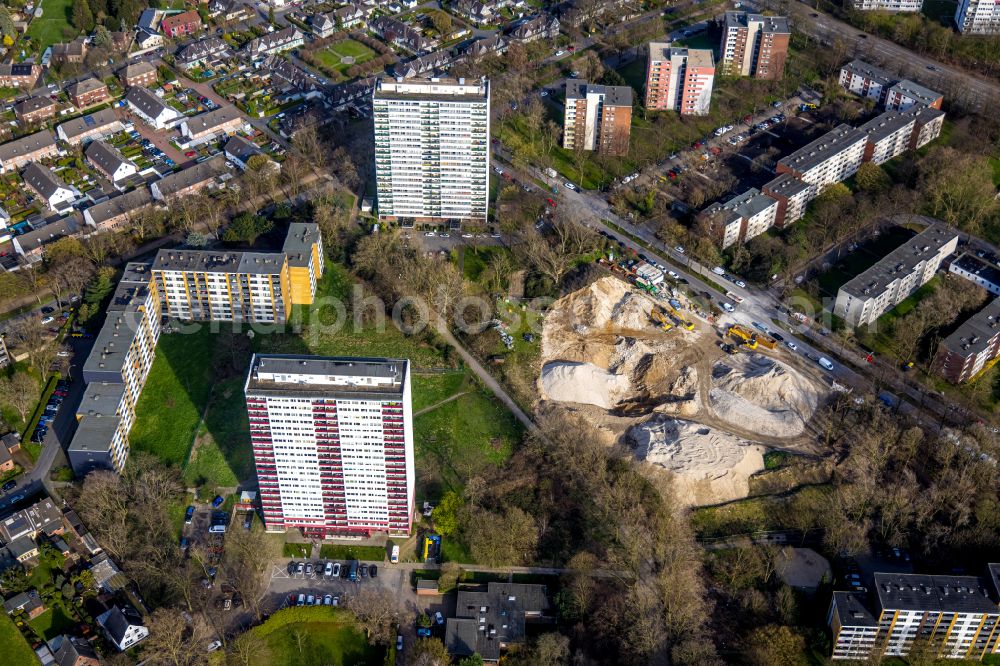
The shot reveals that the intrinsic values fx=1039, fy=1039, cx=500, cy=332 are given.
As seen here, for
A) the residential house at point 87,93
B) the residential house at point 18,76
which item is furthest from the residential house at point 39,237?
the residential house at point 18,76

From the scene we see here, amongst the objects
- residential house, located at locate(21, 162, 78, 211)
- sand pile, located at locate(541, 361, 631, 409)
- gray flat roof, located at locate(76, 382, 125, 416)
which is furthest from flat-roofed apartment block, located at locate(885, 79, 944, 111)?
residential house, located at locate(21, 162, 78, 211)

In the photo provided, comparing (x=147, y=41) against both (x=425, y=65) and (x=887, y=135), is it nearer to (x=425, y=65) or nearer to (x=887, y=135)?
(x=425, y=65)

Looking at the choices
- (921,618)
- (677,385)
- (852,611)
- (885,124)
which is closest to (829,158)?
(885,124)

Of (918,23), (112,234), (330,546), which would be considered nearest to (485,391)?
(330,546)

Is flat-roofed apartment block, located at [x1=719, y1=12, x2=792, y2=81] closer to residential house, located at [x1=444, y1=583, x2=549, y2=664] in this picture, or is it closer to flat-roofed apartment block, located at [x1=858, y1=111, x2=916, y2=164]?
flat-roofed apartment block, located at [x1=858, y1=111, x2=916, y2=164]

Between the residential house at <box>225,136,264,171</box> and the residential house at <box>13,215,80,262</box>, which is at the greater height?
the residential house at <box>225,136,264,171</box>

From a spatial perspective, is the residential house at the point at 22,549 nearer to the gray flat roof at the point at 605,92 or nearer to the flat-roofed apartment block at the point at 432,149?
the flat-roofed apartment block at the point at 432,149
